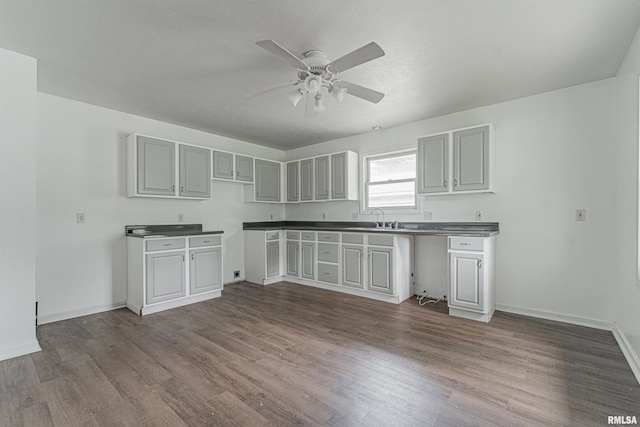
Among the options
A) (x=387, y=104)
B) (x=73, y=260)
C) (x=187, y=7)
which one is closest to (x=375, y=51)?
(x=187, y=7)

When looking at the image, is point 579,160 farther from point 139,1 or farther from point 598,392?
point 139,1

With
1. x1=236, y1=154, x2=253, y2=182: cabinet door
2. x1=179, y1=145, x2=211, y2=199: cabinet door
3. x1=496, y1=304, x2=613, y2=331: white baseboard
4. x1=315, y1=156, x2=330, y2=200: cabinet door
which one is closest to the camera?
x1=496, y1=304, x2=613, y2=331: white baseboard

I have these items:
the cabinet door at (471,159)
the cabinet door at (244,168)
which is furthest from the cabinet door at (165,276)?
the cabinet door at (471,159)

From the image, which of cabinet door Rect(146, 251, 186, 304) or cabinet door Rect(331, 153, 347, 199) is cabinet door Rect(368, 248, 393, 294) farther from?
cabinet door Rect(146, 251, 186, 304)

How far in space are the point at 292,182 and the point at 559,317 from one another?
4.17m

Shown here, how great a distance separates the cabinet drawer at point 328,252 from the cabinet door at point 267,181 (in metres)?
1.40

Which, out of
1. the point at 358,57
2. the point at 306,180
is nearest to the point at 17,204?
the point at 358,57

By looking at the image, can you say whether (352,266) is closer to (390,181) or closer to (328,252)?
(328,252)

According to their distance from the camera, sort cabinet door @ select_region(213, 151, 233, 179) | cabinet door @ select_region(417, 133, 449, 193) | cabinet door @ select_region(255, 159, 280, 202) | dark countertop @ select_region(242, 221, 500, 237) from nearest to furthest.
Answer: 1. dark countertop @ select_region(242, 221, 500, 237)
2. cabinet door @ select_region(417, 133, 449, 193)
3. cabinet door @ select_region(213, 151, 233, 179)
4. cabinet door @ select_region(255, 159, 280, 202)

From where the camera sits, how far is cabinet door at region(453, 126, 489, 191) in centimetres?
337

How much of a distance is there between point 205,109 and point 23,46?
5.35ft

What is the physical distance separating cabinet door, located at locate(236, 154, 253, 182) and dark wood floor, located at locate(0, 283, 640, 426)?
232 cm

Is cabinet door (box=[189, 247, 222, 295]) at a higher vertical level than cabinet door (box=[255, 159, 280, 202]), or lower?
lower

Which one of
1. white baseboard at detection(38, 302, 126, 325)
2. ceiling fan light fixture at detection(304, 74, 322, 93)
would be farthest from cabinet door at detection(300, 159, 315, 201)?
white baseboard at detection(38, 302, 126, 325)
